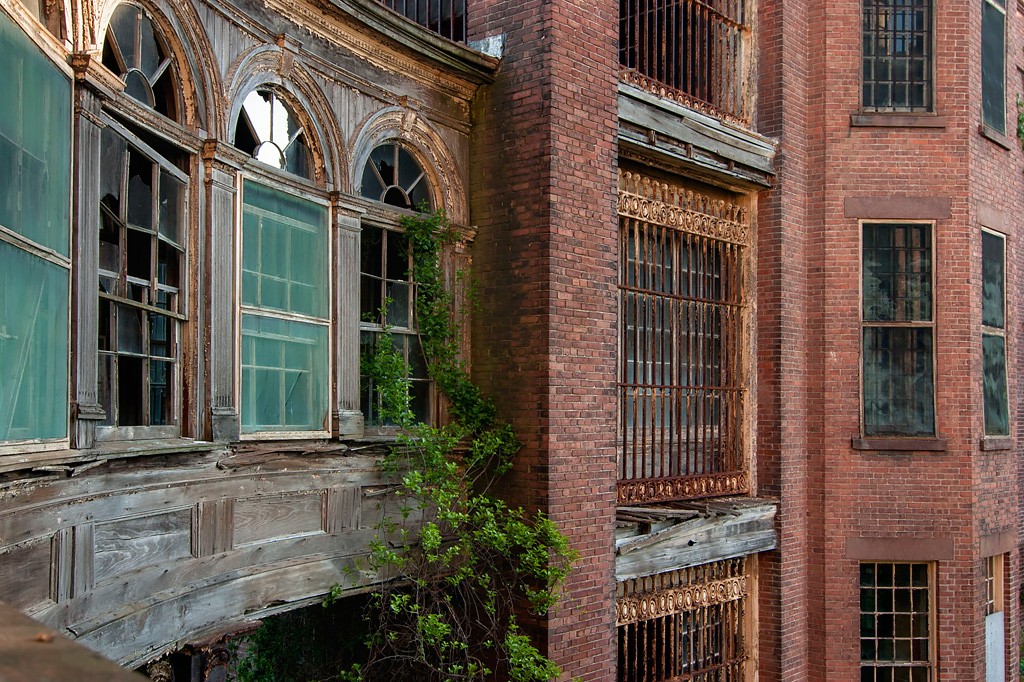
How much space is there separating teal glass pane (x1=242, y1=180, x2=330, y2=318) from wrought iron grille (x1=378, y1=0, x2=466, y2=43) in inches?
118

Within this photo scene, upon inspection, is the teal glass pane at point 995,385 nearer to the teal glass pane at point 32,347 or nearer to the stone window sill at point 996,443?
the stone window sill at point 996,443

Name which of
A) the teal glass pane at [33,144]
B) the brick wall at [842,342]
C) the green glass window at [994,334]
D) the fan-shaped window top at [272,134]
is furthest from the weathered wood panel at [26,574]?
the green glass window at [994,334]

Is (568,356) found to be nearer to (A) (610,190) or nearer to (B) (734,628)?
(A) (610,190)

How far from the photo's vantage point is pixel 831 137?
11953 millimetres

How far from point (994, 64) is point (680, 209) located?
544cm

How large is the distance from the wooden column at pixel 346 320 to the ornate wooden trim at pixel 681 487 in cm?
310

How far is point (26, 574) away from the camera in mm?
4473

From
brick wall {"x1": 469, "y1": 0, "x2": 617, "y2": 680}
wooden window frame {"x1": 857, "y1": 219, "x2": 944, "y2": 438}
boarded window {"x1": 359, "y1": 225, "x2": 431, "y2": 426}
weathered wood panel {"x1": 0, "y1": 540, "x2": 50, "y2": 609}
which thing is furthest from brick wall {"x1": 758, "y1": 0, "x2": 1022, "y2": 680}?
weathered wood panel {"x1": 0, "y1": 540, "x2": 50, "y2": 609}

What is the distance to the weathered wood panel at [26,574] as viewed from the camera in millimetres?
4262

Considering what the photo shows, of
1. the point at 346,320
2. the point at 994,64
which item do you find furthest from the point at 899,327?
the point at 346,320

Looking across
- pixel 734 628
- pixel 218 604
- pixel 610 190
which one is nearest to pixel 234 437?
pixel 218 604

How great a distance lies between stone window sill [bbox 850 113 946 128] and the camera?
1190cm

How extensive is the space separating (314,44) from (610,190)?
2.89 metres

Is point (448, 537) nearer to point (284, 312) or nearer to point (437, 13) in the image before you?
point (284, 312)
